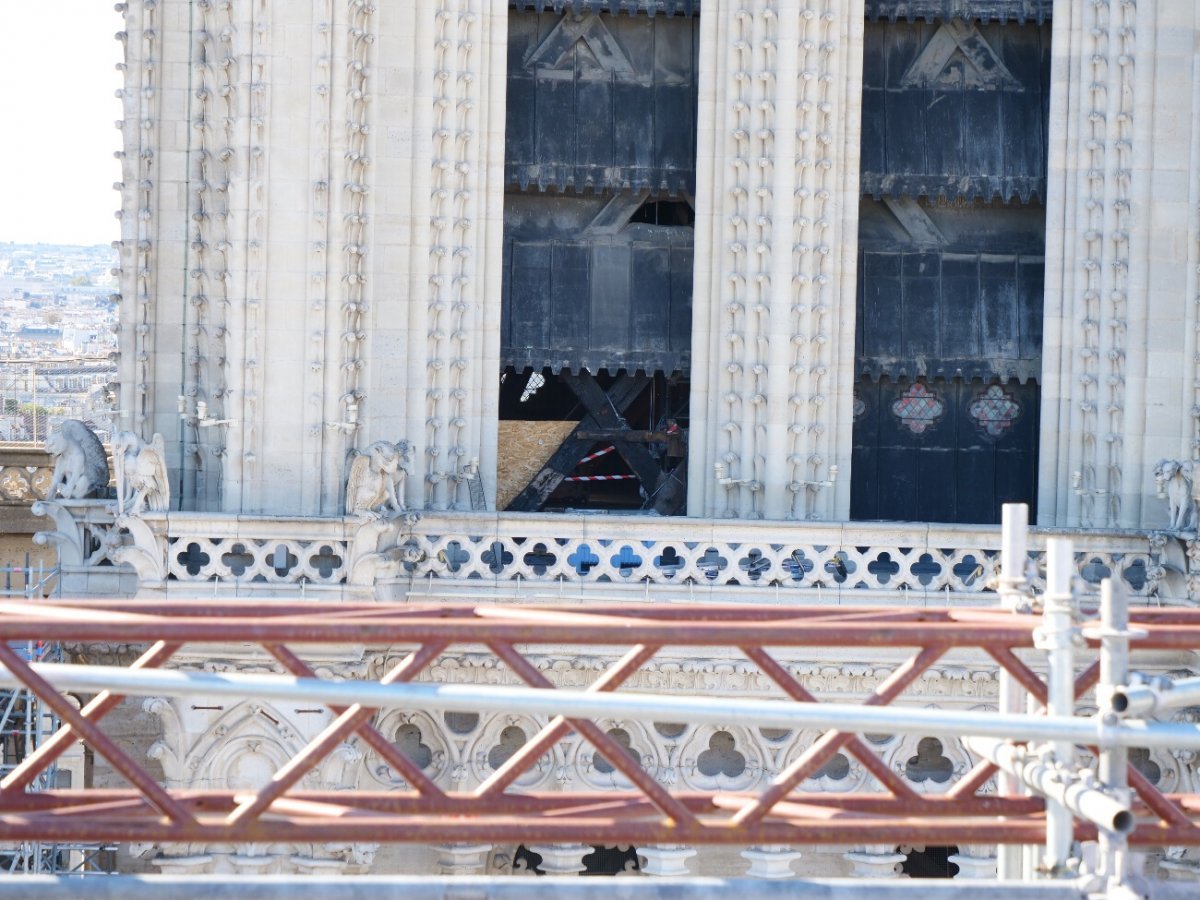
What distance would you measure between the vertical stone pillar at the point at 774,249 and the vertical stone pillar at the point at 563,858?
3175mm

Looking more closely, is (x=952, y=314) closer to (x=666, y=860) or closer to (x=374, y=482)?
(x=374, y=482)

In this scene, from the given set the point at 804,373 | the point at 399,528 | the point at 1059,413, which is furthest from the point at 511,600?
the point at 1059,413

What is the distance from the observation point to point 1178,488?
21.7m

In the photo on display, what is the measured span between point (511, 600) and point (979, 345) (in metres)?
5.66

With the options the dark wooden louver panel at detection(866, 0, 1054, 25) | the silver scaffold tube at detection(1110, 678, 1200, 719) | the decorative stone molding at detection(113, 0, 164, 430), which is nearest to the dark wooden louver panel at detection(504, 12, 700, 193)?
the dark wooden louver panel at detection(866, 0, 1054, 25)

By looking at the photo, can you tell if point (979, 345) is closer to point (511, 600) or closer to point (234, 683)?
point (511, 600)

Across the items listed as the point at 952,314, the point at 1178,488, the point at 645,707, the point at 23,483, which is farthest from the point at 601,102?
the point at 645,707

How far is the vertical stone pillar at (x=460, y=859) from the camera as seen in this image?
69.8ft

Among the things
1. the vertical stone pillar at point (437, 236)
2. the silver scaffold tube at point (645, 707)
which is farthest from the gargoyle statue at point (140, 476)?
the silver scaffold tube at point (645, 707)

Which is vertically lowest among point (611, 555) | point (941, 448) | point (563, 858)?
point (563, 858)

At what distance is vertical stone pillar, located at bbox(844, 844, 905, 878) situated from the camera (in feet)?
69.8

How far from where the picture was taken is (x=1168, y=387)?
2230 centimetres

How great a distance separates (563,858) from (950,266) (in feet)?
22.1

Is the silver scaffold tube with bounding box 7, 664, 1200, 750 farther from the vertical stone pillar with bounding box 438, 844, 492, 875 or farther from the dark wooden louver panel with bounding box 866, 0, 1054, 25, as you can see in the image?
the dark wooden louver panel with bounding box 866, 0, 1054, 25
